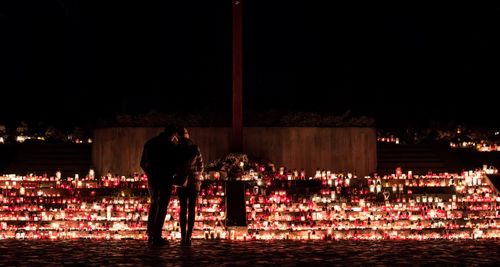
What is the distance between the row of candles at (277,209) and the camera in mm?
15594

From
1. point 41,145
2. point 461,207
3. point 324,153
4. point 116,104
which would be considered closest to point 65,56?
point 116,104

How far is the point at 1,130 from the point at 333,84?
13.3 meters

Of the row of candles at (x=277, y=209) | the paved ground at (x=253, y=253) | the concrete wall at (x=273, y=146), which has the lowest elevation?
the paved ground at (x=253, y=253)

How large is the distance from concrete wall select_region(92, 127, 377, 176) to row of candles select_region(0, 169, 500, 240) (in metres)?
3.07

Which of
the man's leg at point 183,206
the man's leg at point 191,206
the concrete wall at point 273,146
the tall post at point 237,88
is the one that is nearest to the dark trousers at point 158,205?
the man's leg at point 183,206

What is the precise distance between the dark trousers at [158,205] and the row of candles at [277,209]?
1534 millimetres

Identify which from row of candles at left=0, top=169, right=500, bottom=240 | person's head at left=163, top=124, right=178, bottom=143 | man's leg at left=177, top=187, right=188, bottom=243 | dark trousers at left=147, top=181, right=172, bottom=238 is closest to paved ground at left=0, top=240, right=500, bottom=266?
man's leg at left=177, top=187, right=188, bottom=243

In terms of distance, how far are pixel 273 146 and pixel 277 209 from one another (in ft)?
18.6

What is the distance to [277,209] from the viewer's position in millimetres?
16938

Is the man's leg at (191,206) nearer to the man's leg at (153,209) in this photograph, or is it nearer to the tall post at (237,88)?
the man's leg at (153,209)

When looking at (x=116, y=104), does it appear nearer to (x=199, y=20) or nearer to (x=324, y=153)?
(x=199, y=20)

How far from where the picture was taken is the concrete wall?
883 inches

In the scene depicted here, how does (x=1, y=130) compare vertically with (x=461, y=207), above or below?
above

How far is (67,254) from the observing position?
40.5 ft
